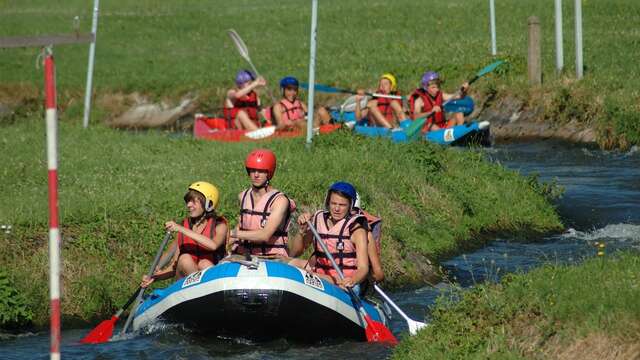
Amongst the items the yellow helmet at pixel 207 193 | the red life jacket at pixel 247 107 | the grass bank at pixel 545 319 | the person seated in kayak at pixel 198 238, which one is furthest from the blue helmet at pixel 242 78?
the grass bank at pixel 545 319

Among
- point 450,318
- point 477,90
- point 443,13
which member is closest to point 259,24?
point 443,13

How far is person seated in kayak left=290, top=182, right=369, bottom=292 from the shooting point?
35.4 feet

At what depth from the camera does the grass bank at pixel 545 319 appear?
7996 millimetres

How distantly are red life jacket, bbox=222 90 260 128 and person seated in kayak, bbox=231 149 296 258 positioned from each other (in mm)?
10498

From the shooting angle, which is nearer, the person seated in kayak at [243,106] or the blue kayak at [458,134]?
the blue kayak at [458,134]

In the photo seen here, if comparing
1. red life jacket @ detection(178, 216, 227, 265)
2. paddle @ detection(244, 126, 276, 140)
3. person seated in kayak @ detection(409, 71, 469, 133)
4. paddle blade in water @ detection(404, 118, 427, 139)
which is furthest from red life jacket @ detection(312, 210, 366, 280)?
person seated in kayak @ detection(409, 71, 469, 133)

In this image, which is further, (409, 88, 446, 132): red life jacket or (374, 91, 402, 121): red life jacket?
(374, 91, 402, 121): red life jacket

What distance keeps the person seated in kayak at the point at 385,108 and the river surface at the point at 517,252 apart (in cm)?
185

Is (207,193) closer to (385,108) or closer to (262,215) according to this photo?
(262,215)

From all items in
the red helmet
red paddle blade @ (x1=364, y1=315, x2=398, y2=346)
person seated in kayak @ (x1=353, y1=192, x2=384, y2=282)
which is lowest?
red paddle blade @ (x1=364, y1=315, x2=398, y2=346)

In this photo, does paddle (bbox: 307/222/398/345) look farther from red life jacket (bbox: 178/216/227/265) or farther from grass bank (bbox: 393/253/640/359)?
grass bank (bbox: 393/253/640/359)

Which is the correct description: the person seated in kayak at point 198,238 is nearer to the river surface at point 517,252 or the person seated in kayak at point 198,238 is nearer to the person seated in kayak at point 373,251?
the river surface at point 517,252

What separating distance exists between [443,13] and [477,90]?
40.8 ft

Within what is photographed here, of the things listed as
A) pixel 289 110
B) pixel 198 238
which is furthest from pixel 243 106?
pixel 198 238
